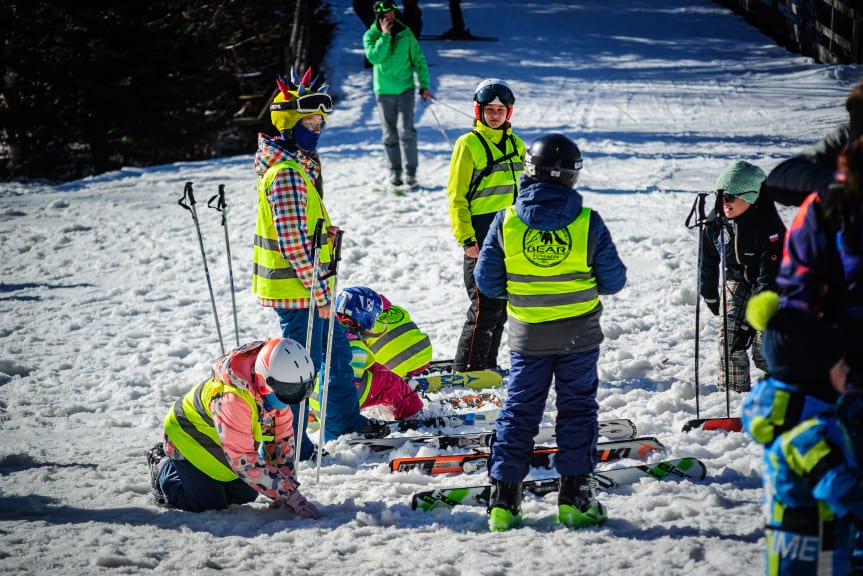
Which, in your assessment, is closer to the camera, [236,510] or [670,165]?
[236,510]

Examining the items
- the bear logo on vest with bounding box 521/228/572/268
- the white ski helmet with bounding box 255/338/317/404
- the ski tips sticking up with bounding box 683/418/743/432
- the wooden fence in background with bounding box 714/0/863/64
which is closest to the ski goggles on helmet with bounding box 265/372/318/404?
the white ski helmet with bounding box 255/338/317/404

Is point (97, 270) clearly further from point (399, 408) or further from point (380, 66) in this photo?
point (399, 408)

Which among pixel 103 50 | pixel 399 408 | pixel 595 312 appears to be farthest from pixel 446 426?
pixel 103 50

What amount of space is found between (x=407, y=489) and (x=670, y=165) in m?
7.70

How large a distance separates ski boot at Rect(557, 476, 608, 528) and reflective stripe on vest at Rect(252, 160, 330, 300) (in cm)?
197

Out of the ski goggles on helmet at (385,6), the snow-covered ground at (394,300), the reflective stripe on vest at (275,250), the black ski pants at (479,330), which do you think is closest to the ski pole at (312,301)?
the reflective stripe on vest at (275,250)

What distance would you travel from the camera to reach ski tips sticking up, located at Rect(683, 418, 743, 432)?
5.12 m

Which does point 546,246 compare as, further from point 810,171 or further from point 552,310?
point 810,171

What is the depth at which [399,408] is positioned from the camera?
5.95m

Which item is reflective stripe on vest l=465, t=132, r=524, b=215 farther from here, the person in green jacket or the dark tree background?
the dark tree background

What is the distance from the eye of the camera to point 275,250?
514 centimetres

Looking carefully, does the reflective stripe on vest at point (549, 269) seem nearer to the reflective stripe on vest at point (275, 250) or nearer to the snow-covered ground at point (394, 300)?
the snow-covered ground at point (394, 300)

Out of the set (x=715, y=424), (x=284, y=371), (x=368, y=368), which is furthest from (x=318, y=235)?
(x=715, y=424)

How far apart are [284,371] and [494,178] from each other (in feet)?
7.83
